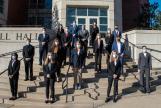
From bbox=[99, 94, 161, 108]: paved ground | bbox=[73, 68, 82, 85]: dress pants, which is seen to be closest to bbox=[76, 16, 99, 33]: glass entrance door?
bbox=[73, 68, 82, 85]: dress pants

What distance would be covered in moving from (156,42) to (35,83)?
29.1 feet

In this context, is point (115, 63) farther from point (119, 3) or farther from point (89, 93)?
point (119, 3)

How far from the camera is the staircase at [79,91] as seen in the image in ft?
57.9

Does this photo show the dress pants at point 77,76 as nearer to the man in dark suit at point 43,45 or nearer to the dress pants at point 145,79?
the dress pants at point 145,79

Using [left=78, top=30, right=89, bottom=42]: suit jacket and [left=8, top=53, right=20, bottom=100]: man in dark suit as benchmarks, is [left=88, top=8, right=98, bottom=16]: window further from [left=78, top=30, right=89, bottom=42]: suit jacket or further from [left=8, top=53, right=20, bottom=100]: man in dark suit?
[left=8, top=53, right=20, bottom=100]: man in dark suit

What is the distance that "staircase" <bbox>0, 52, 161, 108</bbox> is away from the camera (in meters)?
17.6

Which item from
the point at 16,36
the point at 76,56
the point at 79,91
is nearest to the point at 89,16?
the point at 16,36

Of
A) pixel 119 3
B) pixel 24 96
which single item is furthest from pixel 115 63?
pixel 119 3

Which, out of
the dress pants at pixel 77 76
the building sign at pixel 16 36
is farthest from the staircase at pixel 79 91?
the building sign at pixel 16 36

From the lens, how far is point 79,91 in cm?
1891

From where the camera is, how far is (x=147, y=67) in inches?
764

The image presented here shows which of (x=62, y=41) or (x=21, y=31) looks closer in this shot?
(x=62, y=41)

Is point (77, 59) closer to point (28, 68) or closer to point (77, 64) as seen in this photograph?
point (77, 64)

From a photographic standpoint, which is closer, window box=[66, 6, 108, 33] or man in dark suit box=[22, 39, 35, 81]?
man in dark suit box=[22, 39, 35, 81]
